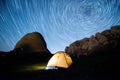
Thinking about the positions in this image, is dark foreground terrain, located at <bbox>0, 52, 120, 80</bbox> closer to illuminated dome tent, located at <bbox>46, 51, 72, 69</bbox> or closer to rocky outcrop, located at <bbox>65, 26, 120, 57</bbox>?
illuminated dome tent, located at <bbox>46, 51, 72, 69</bbox>

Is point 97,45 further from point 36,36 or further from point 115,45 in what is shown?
point 36,36

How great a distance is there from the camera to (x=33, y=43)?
56.6 m

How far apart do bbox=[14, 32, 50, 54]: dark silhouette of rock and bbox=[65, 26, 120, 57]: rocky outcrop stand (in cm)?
1021

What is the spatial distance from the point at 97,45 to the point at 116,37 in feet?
28.0

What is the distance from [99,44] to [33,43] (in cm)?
2111

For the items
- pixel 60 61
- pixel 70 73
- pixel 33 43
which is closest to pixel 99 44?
pixel 33 43

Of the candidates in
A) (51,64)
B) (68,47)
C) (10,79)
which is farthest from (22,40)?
(10,79)

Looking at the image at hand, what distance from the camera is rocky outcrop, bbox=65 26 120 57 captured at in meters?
56.2

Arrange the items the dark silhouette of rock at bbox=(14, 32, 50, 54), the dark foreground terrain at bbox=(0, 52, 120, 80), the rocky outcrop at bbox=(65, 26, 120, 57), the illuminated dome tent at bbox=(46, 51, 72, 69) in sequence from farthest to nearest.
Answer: the rocky outcrop at bbox=(65, 26, 120, 57), the dark silhouette of rock at bbox=(14, 32, 50, 54), the illuminated dome tent at bbox=(46, 51, 72, 69), the dark foreground terrain at bbox=(0, 52, 120, 80)

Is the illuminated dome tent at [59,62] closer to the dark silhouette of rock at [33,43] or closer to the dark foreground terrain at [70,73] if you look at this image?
the dark foreground terrain at [70,73]

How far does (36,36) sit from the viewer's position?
197 ft

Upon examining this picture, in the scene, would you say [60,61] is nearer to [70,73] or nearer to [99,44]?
[70,73]

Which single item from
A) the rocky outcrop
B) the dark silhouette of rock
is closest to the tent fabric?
the dark silhouette of rock

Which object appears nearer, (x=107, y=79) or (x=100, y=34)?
(x=107, y=79)
